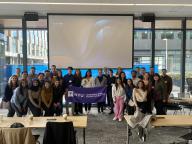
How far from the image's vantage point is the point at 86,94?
850 cm

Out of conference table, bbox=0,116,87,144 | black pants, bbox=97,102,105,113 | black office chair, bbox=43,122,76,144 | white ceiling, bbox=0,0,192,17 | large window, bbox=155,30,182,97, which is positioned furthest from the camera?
large window, bbox=155,30,182,97

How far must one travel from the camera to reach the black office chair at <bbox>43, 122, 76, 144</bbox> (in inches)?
166

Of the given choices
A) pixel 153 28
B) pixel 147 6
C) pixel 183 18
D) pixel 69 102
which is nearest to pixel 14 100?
pixel 69 102

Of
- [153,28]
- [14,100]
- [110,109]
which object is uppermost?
[153,28]

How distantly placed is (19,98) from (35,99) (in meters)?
0.40

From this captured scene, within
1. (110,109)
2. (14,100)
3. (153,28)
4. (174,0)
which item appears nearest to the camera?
(14,100)

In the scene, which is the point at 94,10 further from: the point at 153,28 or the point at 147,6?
the point at 153,28

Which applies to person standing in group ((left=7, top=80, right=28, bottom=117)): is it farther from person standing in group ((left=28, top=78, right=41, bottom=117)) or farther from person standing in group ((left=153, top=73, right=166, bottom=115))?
person standing in group ((left=153, top=73, right=166, bottom=115))

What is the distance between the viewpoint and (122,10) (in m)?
9.26

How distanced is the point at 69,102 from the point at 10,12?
153 inches

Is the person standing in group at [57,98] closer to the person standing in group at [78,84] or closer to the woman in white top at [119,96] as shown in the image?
the person standing in group at [78,84]

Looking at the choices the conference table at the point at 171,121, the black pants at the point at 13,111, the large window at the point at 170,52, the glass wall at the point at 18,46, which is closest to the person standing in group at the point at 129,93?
the conference table at the point at 171,121

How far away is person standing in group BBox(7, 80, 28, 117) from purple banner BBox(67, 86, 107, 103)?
1.77 meters

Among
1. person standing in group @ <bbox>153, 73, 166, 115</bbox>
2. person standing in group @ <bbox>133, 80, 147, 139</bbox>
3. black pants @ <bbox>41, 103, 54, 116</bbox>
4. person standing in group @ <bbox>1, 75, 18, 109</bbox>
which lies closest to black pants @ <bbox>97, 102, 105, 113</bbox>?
person standing in group @ <bbox>153, 73, 166, 115</bbox>
